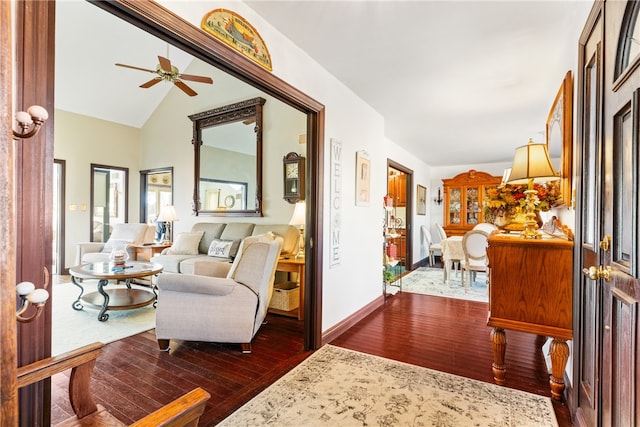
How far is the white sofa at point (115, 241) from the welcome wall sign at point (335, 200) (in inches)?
163

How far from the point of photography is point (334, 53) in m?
2.58

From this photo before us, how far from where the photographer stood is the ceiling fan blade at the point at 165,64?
347 centimetres

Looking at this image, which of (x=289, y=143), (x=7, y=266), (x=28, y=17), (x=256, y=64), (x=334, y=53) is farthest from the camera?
(x=289, y=143)

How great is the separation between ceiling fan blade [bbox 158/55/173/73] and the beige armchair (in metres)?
2.44

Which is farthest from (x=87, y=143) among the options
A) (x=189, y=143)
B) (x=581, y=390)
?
(x=581, y=390)

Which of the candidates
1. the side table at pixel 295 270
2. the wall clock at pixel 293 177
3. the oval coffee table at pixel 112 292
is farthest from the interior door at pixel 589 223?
the oval coffee table at pixel 112 292

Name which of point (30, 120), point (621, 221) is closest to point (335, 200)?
point (621, 221)

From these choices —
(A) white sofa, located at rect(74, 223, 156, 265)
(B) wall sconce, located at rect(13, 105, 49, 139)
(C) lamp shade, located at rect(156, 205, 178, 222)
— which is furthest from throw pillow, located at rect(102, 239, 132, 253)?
(B) wall sconce, located at rect(13, 105, 49, 139)

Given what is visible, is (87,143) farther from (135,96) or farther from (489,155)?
(489,155)

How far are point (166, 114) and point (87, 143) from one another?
1.60m

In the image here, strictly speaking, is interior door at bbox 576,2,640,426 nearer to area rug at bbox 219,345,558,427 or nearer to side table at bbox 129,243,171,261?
area rug at bbox 219,345,558,427

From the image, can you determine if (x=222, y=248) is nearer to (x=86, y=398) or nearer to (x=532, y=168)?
(x=86, y=398)

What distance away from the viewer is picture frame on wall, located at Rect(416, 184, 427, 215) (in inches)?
280

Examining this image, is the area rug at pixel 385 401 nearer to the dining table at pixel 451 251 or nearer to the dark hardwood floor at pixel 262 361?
the dark hardwood floor at pixel 262 361
